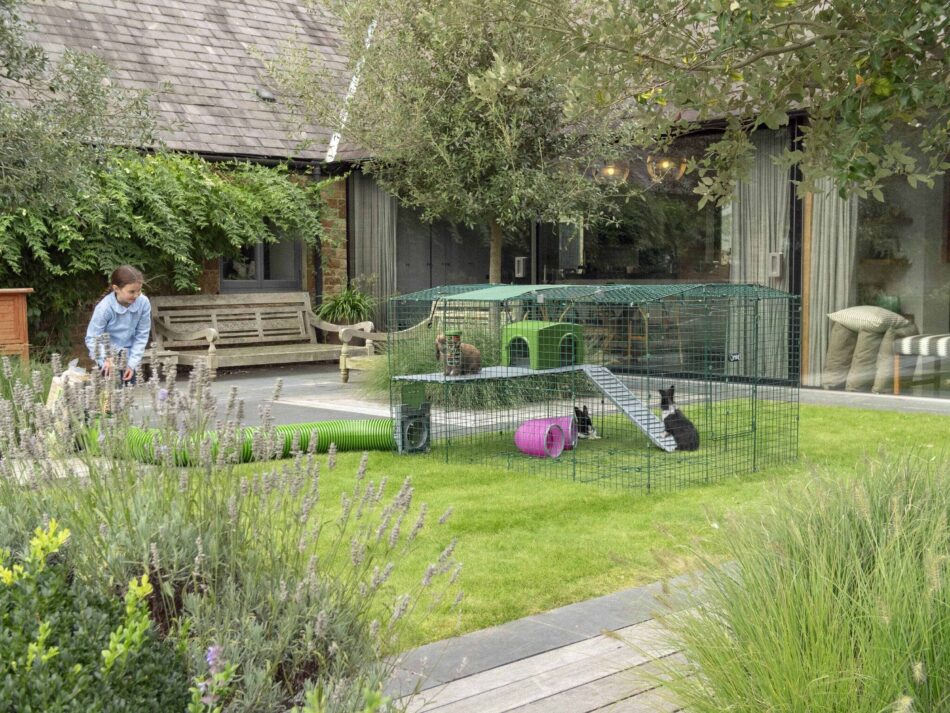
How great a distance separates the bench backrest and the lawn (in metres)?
7.24

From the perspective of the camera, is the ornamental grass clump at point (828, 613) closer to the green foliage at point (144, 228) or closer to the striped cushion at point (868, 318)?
the striped cushion at point (868, 318)

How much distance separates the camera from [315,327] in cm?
1619

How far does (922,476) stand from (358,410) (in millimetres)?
7550

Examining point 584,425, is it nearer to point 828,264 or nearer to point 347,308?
point 828,264

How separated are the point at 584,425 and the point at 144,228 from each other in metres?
7.24

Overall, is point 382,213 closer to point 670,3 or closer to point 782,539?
point 670,3

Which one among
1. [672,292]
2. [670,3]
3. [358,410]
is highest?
[670,3]

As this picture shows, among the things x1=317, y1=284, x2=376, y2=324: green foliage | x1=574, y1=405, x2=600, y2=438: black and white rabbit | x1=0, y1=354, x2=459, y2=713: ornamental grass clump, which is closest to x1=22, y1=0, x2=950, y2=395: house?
x1=317, y1=284, x2=376, y2=324: green foliage

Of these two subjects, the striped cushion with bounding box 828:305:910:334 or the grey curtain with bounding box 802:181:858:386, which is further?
the grey curtain with bounding box 802:181:858:386

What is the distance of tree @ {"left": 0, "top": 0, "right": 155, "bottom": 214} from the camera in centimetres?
686

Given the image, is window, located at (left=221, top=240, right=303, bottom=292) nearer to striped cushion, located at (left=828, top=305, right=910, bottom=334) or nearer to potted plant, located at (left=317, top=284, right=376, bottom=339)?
potted plant, located at (left=317, top=284, right=376, bottom=339)

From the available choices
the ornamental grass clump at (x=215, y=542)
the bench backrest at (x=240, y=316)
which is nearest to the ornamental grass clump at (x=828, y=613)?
the ornamental grass clump at (x=215, y=542)

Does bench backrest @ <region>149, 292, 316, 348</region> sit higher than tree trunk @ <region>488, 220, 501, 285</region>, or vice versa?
tree trunk @ <region>488, 220, 501, 285</region>

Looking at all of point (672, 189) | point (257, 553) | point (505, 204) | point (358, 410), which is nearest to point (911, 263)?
point (672, 189)
